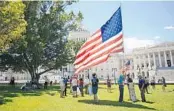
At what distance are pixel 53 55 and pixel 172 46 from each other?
94737mm

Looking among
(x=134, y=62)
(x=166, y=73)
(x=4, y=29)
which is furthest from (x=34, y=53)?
(x=134, y=62)

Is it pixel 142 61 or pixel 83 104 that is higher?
pixel 142 61

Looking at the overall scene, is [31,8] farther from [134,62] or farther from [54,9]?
[134,62]

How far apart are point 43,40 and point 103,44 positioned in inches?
1057

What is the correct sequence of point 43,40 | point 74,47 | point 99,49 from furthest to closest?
point 74,47 < point 43,40 < point 99,49

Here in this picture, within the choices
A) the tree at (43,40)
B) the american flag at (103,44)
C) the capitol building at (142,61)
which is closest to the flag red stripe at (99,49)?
the american flag at (103,44)

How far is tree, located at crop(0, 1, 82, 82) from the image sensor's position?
4231 centimetres

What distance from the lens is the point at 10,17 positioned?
23047mm

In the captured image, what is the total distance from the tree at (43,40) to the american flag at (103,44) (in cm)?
2178

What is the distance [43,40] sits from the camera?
43.8 meters

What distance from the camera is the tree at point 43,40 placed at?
139 feet

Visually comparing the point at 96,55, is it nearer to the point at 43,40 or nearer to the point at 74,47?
the point at 43,40

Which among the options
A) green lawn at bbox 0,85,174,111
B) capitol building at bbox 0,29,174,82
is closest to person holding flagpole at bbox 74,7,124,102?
green lawn at bbox 0,85,174,111

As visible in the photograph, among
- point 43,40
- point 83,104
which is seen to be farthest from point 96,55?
point 43,40
